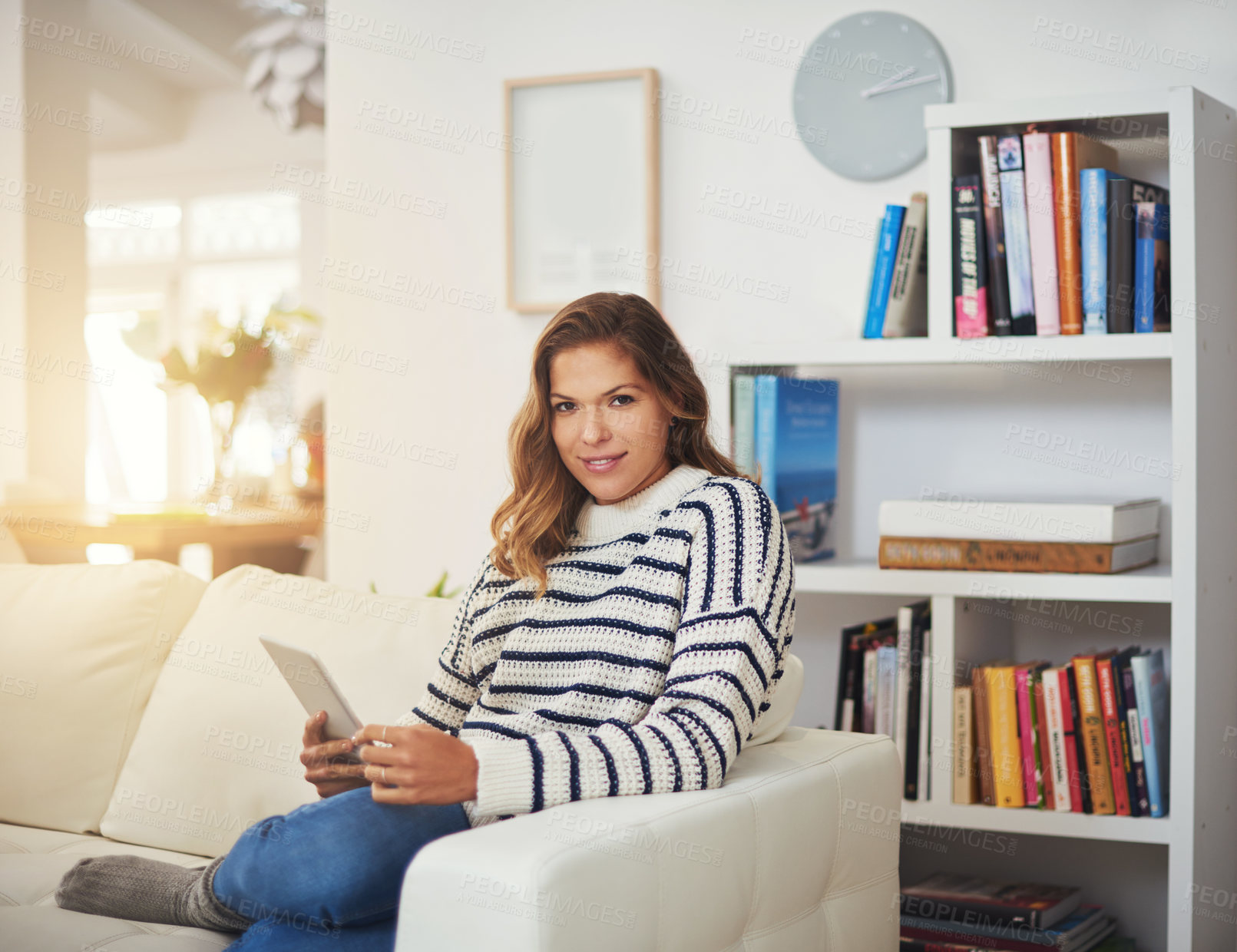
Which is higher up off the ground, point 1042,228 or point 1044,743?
point 1042,228

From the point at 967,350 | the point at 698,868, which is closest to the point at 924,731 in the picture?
the point at 967,350

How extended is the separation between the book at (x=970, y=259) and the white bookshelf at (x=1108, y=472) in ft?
0.06

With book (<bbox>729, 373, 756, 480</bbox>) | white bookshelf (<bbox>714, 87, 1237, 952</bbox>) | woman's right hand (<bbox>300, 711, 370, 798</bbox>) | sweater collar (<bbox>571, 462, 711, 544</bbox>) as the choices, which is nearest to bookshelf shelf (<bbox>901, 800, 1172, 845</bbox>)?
white bookshelf (<bbox>714, 87, 1237, 952</bbox>)

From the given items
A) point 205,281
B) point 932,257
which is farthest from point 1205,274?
point 205,281

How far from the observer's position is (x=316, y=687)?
1279 millimetres

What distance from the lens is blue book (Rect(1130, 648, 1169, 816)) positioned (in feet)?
5.79

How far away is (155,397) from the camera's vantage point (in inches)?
257

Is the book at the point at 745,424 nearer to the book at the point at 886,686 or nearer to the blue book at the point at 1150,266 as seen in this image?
the book at the point at 886,686

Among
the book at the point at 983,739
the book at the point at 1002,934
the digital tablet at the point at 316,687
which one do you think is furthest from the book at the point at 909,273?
the digital tablet at the point at 316,687

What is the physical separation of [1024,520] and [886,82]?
848 mm

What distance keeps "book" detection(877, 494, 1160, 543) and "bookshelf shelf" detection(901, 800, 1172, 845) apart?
42cm

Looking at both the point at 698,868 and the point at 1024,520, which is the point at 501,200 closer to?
the point at 1024,520

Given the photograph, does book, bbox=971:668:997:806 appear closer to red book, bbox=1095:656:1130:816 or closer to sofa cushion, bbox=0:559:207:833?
red book, bbox=1095:656:1130:816

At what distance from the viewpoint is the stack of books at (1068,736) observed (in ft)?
5.85
